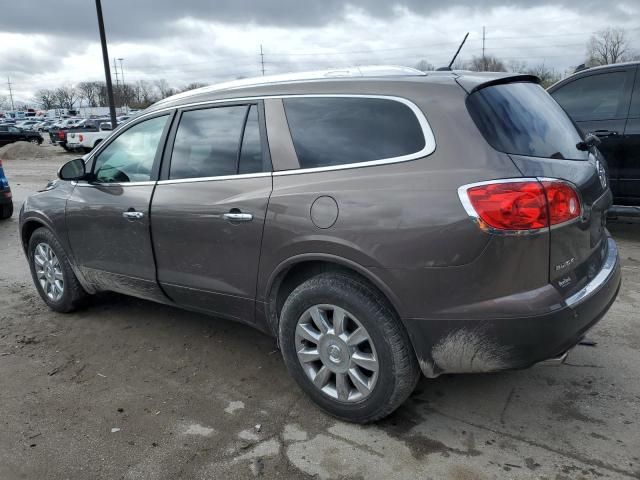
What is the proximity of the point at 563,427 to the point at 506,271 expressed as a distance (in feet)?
3.47

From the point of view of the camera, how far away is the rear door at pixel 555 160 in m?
2.50

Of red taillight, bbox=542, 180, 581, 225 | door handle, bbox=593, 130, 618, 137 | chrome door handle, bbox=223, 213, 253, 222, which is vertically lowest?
chrome door handle, bbox=223, 213, 253, 222

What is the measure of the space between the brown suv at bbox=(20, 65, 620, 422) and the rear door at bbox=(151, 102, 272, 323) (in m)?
0.01

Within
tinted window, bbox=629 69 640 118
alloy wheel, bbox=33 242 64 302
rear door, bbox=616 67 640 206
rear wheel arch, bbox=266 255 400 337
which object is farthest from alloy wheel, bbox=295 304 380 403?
tinted window, bbox=629 69 640 118

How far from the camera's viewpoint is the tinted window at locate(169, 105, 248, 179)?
3357 millimetres

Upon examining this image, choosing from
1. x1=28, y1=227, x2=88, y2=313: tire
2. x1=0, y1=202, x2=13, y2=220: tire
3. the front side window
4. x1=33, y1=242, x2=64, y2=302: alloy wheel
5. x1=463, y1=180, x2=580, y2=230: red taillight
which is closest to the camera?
x1=463, y1=180, x2=580, y2=230: red taillight

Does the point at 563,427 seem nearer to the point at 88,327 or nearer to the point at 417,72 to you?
the point at 417,72

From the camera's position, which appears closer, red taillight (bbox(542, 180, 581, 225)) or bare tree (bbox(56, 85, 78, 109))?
red taillight (bbox(542, 180, 581, 225))

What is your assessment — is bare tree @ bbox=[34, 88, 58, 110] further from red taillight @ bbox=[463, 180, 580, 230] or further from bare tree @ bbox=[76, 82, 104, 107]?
A: red taillight @ bbox=[463, 180, 580, 230]

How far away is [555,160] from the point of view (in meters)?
2.67

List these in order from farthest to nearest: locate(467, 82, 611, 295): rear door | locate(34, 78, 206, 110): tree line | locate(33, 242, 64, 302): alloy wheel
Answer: locate(34, 78, 206, 110): tree line
locate(33, 242, 64, 302): alloy wheel
locate(467, 82, 611, 295): rear door

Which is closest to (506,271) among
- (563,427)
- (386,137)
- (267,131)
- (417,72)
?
(386,137)

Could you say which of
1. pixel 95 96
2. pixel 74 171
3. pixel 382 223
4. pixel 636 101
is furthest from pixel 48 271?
pixel 95 96

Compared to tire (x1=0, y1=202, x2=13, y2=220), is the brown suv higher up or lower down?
higher up
